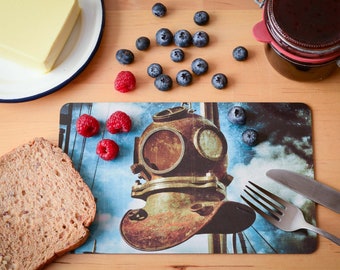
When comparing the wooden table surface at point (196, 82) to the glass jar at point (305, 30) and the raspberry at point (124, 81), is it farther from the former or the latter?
the glass jar at point (305, 30)

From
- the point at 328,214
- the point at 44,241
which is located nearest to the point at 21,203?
the point at 44,241

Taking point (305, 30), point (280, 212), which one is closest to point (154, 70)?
point (305, 30)

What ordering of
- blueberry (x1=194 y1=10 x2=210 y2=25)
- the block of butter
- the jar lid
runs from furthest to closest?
blueberry (x1=194 y1=10 x2=210 y2=25)
the block of butter
the jar lid

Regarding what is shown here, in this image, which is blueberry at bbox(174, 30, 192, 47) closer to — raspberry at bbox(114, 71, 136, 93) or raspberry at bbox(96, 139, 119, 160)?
raspberry at bbox(114, 71, 136, 93)

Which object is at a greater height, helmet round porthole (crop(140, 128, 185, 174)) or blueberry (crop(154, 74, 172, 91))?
blueberry (crop(154, 74, 172, 91))

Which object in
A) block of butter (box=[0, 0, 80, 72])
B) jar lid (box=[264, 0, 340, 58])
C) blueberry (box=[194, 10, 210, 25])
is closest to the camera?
jar lid (box=[264, 0, 340, 58])

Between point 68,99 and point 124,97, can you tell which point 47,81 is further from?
point 124,97

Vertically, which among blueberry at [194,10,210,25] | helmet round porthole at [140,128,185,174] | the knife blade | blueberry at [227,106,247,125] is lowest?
the knife blade

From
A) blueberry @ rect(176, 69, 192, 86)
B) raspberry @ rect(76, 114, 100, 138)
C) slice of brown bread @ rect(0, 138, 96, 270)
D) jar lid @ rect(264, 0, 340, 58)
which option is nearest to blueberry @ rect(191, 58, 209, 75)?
blueberry @ rect(176, 69, 192, 86)

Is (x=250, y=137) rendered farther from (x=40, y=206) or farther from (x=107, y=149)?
(x=40, y=206)
